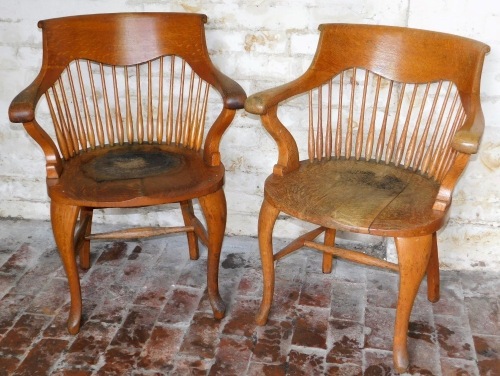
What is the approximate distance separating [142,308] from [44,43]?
112 centimetres

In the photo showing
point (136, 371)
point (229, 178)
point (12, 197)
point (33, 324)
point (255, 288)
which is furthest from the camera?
point (12, 197)

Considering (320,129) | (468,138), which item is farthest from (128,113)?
(468,138)

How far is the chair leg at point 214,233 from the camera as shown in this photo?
241cm

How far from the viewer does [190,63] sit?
268 cm

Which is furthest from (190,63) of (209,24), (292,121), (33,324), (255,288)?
(33,324)

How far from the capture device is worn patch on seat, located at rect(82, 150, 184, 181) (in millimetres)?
2445

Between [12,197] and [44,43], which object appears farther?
[12,197]

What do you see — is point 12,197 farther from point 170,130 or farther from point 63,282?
point 170,130

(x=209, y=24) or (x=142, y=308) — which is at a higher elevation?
(x=209, y=24)

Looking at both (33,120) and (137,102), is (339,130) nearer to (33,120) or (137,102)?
(137,102)

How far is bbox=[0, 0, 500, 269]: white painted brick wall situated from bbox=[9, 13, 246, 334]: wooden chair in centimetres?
19

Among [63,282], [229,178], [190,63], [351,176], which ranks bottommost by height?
[63,282]

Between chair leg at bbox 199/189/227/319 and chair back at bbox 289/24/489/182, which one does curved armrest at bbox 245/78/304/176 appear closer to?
chair back at bbox 289/24/489/182

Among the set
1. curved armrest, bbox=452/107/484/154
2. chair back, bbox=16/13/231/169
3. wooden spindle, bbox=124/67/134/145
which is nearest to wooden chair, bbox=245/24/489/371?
curved armrest, bbox=452/107/484/154
